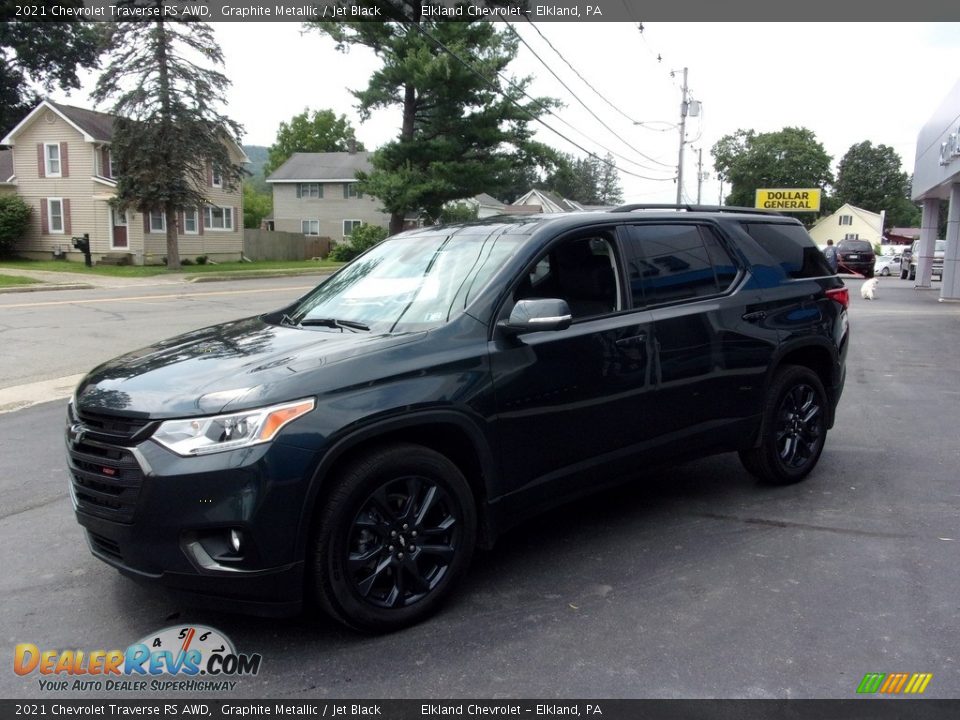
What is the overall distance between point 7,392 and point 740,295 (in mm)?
7678

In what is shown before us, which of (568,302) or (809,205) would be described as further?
(809,205)

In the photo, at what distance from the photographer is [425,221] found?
36.4 metres

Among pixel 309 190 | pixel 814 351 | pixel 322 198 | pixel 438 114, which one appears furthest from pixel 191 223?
pixel 814 351

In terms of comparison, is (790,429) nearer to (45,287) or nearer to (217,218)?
(45,287)

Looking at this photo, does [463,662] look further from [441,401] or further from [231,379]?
[231,379]

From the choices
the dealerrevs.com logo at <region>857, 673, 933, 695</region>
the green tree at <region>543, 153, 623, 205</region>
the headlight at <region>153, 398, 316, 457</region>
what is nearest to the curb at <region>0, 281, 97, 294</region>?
the headlight at <region>153, 398, 316, 457</region>

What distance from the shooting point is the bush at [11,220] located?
3628cm

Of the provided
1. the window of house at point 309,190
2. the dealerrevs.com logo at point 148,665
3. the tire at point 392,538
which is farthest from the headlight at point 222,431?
the window of house at point 309,190

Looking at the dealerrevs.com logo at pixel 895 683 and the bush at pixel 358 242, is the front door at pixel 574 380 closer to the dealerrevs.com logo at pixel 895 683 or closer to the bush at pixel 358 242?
the dealerrevs.com logo at pixel 895 683

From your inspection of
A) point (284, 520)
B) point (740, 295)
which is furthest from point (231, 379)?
point (740, 295)

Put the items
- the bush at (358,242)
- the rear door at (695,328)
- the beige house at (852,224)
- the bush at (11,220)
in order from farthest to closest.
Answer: the beige house at (852,224), the bush at (358,242), the bush at (11,220), the rear door at (695,328)

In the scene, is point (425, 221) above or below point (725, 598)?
above

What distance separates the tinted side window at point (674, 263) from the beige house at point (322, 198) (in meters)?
54.0

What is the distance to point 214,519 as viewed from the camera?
310 centimetres
